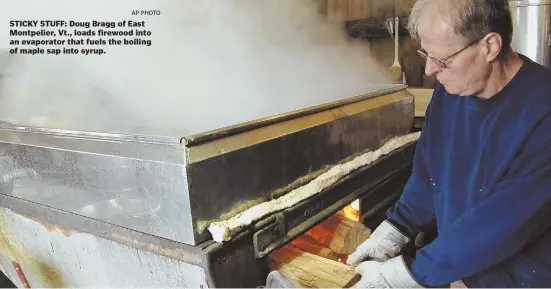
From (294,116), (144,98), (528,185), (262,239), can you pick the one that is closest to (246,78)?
(144,98)

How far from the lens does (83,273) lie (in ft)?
5.53

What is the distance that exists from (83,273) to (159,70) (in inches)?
40.8

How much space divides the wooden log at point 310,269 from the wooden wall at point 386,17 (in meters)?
2.63

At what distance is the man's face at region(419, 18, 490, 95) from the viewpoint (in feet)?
3.84

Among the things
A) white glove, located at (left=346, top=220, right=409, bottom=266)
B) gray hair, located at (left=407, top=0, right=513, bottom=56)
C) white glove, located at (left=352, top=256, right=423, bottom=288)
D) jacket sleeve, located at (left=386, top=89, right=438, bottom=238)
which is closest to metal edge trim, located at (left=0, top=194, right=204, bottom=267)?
white glove, located at (left=352, top=256, right=423, bottom=288)

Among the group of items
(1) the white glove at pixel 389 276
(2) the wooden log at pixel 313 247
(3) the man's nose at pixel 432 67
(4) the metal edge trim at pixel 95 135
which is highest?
(3) the man's nose at pixel 432 67

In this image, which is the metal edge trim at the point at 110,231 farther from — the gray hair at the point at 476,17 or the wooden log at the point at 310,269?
the gray hair at the point at 476,17

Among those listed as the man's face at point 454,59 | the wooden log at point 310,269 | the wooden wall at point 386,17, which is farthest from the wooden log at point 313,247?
the wooden wall at point 386,17

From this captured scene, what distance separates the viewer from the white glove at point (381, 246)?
A: 63.5 inches

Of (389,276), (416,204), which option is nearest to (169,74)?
(416,204)

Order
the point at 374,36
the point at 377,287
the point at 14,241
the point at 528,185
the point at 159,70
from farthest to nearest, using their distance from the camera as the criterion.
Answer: the point at 374,36, the point at 159,70, the point at 14,241, the point at 377,287, the point at 528,185

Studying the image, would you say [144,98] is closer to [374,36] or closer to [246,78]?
[246,78]

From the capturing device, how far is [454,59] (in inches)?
47.1

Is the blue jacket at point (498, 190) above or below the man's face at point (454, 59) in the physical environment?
below
